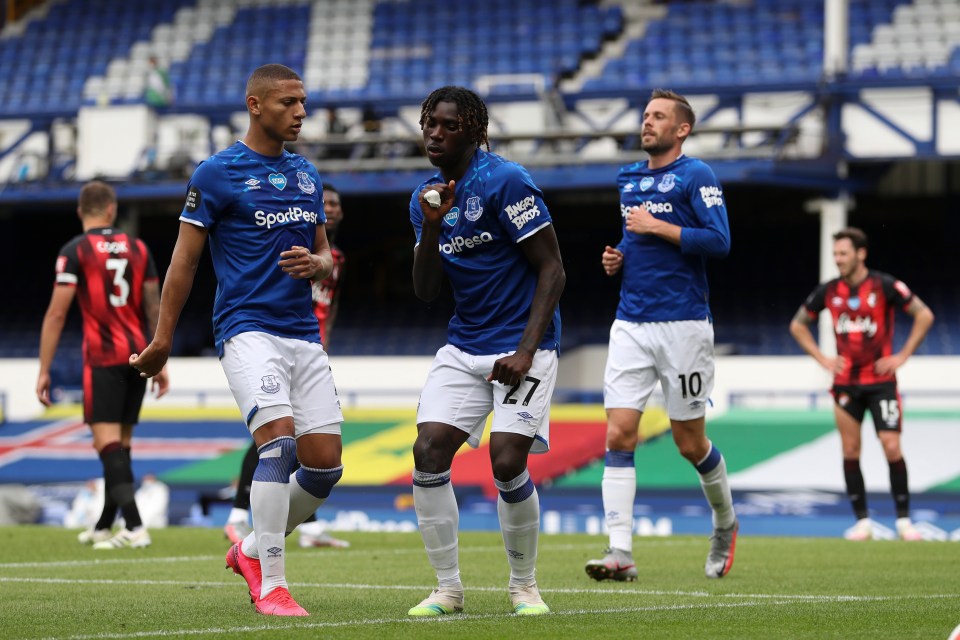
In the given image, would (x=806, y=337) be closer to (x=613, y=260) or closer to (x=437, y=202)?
(x=613, y=260)

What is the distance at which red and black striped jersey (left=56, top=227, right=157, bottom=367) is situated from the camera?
10078mm

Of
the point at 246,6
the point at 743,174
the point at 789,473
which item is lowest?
the point at 789,473

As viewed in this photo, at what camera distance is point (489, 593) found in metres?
6.98

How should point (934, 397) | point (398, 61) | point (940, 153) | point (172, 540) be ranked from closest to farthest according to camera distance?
point (172, 540)
point (934, 397)
point (940, 153)
point (398, 61)

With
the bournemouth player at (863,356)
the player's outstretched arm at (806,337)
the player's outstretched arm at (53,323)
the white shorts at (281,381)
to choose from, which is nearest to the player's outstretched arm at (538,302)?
the white shorts at (281,381)

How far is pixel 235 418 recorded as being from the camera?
24391mm

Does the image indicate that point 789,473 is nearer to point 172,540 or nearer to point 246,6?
point 172,540

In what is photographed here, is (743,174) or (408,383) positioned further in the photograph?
(408,383)

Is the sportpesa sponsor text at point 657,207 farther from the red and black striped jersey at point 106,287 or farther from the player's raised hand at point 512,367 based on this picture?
the red and black striped jersey at point 106,287

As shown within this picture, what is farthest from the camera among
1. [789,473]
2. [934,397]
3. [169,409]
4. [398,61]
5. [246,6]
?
[246,6]

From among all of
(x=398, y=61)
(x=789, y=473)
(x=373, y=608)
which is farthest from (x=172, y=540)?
(x=398, y=61)

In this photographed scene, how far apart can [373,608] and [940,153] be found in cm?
1894

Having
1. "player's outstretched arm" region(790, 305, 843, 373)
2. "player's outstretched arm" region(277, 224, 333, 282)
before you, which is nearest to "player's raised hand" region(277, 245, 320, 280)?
"player's outstretched arm" region(277, 224, 333, 282)

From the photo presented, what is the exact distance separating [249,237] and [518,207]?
1.06m
